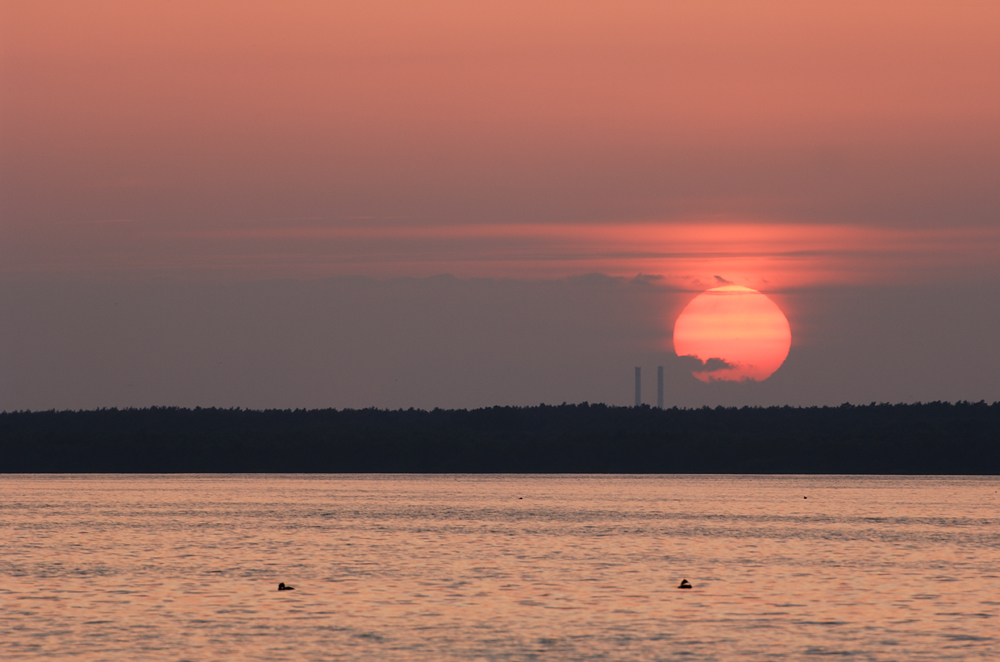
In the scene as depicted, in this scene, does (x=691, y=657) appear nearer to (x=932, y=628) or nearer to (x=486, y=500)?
(x=932, y=628)

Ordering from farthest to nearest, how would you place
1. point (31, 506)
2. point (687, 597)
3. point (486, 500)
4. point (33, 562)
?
point (486, 500) < point (31, 506) < point (33, 562) < point (687, 597)

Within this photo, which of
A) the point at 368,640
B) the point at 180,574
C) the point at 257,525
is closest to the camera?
the point at 368,640

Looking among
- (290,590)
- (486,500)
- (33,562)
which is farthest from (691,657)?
(486,500)

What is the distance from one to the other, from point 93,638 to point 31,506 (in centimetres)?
10839

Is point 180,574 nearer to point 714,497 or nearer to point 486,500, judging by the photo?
point 486,500

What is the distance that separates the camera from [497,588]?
59.6 metres

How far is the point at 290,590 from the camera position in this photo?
A: 58.1m

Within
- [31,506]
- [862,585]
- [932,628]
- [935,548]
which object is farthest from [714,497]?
[932,628]

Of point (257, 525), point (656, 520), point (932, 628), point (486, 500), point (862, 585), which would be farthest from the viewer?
point (486, 500)

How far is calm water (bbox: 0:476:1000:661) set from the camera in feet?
141

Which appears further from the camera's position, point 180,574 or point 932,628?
point 180,574

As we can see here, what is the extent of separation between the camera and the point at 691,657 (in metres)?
40.9

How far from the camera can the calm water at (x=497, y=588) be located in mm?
43031

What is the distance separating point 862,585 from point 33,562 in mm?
39789
